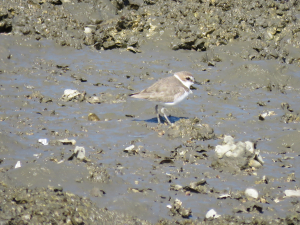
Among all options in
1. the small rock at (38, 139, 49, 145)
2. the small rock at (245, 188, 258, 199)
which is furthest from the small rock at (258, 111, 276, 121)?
the small rock at (38, 139, 49, 145)

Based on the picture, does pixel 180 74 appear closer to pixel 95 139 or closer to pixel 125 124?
pixel 125 124

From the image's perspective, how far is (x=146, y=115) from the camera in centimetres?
1006

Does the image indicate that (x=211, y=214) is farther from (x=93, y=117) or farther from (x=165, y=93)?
(x=93, y=117)

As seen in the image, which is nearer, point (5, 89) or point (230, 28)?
point (5, 89)

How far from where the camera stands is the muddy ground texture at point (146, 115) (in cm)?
617

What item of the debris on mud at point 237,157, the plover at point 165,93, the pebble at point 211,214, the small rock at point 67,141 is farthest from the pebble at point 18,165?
the plover at point 165,93

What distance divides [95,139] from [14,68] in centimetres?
470

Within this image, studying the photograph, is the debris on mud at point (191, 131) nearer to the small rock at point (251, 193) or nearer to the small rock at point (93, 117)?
the small rock at point (93, 117)

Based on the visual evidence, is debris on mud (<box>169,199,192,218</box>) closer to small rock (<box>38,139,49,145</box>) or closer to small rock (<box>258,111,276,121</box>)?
small rock (<box>38,139,49,145</box>)

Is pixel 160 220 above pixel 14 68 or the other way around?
above

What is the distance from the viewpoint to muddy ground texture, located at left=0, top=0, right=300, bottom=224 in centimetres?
617

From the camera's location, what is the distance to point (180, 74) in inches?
411

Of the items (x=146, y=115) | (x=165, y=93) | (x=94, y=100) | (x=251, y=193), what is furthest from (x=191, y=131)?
(x=94, y=100)

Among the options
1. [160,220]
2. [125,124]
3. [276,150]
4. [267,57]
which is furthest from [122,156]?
[267,57]
